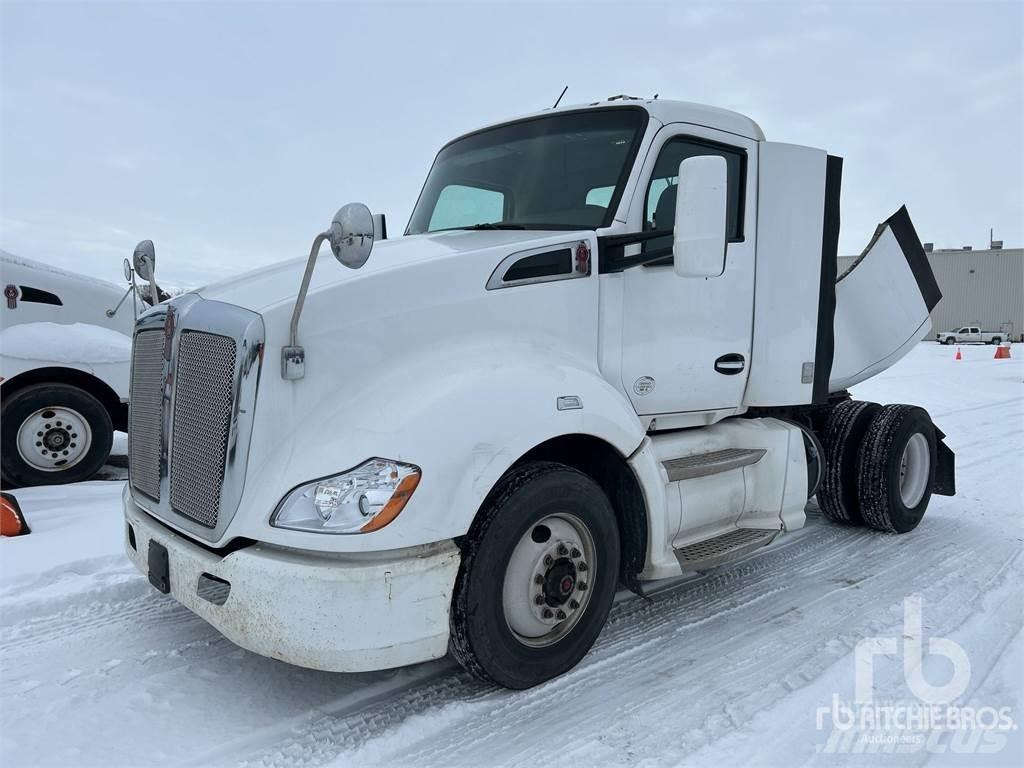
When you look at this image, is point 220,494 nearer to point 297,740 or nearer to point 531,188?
point 297,740

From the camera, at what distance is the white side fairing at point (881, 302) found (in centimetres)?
585

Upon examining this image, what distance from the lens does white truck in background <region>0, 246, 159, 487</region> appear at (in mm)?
6629

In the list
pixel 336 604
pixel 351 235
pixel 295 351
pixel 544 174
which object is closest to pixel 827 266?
pixel 544 174

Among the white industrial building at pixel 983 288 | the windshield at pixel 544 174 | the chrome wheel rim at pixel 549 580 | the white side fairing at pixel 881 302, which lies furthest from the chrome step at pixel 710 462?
the white industrial building at pixel 983 288

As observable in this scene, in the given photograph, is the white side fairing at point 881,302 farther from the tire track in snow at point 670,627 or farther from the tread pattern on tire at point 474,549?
the tread pattern on tire at point 474,549

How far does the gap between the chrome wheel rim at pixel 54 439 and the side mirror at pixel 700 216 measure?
582 centimetres

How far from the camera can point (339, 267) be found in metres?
3.30

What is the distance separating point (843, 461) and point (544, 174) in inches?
138

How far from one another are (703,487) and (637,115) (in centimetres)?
206

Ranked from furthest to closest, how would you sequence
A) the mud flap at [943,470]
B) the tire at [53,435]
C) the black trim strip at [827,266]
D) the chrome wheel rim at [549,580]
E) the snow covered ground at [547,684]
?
the tire at [53,435] < the mud flap at [943,470] < the black trim strip at [827,266] < the chrome wheel rim at [549,580] < the snow covered ground at [547,684]

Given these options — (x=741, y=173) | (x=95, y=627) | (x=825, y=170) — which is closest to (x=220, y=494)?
(x=95, y=627)

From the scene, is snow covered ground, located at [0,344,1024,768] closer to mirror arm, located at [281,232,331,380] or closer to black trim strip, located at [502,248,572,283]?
mirror arm, located at [281,232,331,380]

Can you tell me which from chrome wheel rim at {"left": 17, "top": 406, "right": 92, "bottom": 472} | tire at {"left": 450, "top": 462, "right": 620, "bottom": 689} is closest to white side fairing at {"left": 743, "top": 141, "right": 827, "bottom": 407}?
tire at {"left": 450, "top": 462, "right": 620, "bottom": 689}

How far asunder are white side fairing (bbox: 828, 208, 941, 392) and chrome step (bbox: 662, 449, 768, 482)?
1.60 meters
